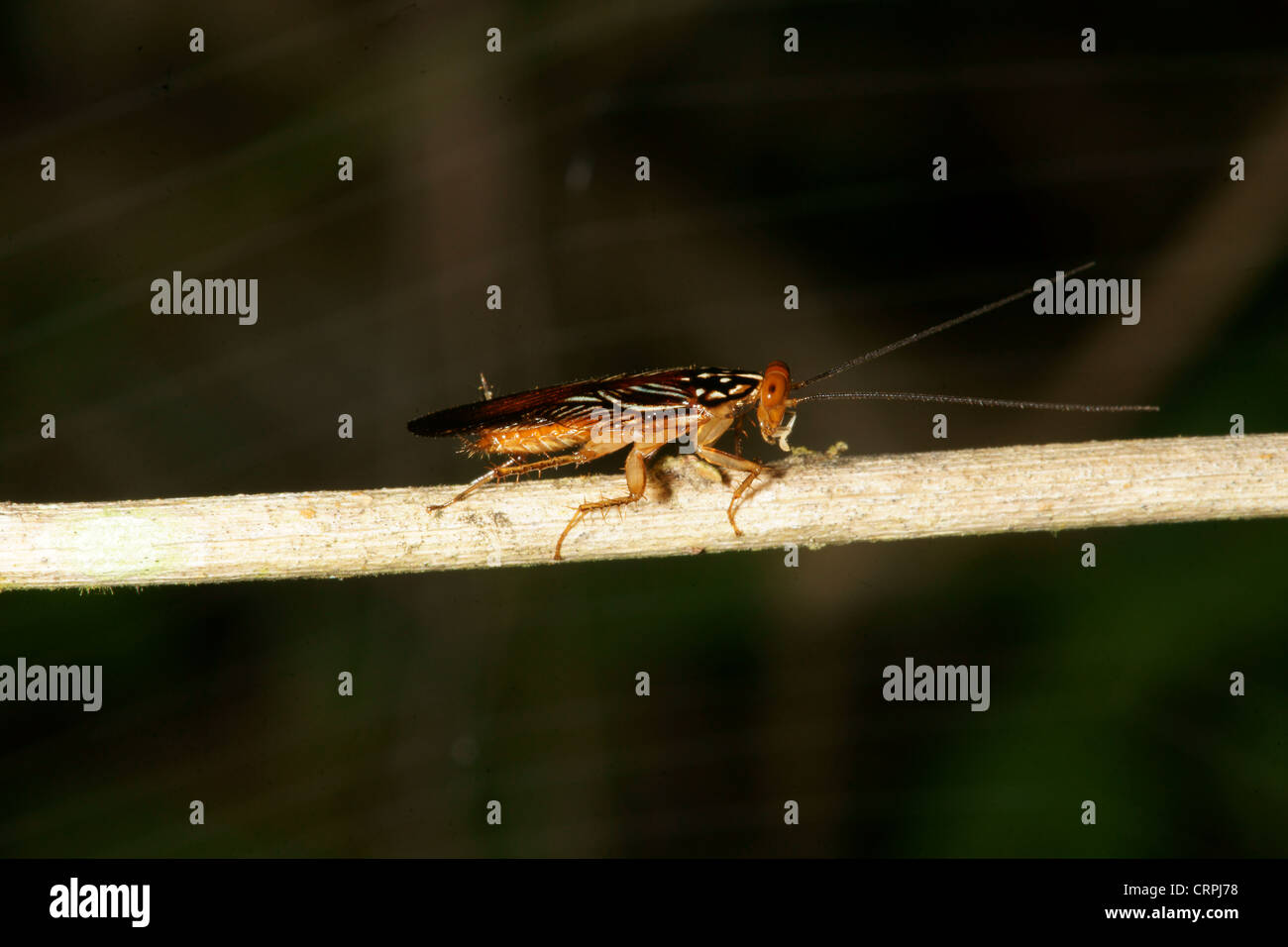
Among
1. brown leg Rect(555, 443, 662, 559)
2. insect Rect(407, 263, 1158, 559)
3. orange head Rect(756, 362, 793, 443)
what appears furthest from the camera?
orange head Rect(756, 362, 793, 443)

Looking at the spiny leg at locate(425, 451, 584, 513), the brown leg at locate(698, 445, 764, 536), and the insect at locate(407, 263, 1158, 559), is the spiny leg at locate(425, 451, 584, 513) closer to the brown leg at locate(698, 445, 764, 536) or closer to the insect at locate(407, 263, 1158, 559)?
the insect at locate(407, 263, 1158, 559)

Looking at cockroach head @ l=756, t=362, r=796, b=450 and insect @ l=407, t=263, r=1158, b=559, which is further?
cockroach head @ l=756, t=362, r=796, b=450

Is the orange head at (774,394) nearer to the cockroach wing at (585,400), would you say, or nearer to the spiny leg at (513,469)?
the cockroach wing at (585,400)

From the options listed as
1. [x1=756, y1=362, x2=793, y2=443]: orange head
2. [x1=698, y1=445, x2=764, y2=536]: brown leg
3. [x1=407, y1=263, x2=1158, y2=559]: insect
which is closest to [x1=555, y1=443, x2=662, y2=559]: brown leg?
[x1=407, y1=263, x2=1158, y2=559]: insect

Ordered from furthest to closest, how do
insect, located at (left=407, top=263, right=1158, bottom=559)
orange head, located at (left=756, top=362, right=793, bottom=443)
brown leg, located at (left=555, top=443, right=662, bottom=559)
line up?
orange head, located at (left=756, top=362, right=793, bottom=443) < insect, located at (left=407, top=263, right=1158, bottom=559) < brown leg, located at (left=555, top=443, right=662, bottom=559)

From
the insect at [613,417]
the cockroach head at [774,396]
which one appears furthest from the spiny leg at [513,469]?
the cockroach head at [774,396]

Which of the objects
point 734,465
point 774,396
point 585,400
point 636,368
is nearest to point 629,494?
point 734,465

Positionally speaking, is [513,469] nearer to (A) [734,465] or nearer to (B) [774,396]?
(A) [734,465]

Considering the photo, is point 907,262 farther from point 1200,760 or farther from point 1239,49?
point 1200,760
